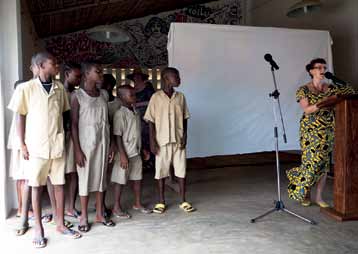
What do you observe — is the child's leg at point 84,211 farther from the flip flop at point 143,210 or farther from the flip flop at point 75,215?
the flip flop at point 143,210

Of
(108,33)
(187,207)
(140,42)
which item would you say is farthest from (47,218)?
(140,42)

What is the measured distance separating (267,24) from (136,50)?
8.89ft

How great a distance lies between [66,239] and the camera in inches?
109

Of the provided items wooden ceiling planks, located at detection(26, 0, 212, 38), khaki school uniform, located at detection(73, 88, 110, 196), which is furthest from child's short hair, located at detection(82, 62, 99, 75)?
wooden ceiling planks, located at detection(26, 0, 212, 38)

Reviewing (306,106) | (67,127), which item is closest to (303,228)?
(306,106)

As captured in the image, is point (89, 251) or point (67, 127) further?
point (67, 127)

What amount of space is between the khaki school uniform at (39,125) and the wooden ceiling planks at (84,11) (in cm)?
248

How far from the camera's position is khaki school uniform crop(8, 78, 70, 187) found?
104 inches

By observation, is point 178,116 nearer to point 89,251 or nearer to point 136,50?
point 89,251

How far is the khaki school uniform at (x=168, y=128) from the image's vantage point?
340 centimetres

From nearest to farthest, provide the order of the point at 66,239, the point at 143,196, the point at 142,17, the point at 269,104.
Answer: the point at 66,239 → the point at 143,196 → the point at 269,104 → the point at 142,17

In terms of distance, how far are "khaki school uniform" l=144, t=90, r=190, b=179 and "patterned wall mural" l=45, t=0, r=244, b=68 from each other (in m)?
3.44

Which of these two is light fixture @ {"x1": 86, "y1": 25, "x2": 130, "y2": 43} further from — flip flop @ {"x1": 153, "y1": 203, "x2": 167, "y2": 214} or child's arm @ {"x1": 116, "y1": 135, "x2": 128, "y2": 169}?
flip flop @ {"x1": 153, "y1": 203, "x2": 167, "y2": 214}

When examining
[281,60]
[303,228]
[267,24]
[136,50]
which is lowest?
[303,228]
